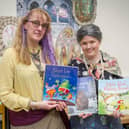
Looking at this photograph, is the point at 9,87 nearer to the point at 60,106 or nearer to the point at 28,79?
the point at 28,79

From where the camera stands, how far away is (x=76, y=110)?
1.19 meters

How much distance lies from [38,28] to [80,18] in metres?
1.28

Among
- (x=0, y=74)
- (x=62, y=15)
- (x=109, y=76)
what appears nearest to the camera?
(x=0, y=74)

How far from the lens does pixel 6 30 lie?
212 cm

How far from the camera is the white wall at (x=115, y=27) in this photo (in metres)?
2.50

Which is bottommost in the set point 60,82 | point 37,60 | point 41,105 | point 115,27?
point 41,105

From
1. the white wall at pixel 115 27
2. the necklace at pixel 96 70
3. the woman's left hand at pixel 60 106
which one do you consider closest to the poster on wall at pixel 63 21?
the white wall at pixel 115 27

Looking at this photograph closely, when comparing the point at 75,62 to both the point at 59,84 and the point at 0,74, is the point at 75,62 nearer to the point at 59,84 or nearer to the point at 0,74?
the point at 59,84

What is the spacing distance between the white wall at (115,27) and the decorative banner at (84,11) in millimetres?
73

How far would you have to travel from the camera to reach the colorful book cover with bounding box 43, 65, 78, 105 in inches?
45.5

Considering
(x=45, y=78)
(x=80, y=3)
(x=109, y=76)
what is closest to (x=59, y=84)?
(x=45, y=78)

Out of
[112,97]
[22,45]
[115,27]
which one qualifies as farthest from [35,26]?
[115,27]

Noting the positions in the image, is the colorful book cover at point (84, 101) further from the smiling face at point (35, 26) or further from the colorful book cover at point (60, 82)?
the smiling face at point (35, 26)

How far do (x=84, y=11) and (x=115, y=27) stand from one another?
0.47m
